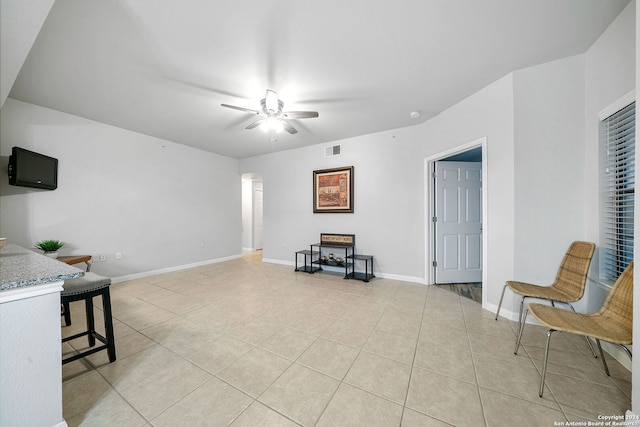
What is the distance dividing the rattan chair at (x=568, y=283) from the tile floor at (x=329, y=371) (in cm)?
37

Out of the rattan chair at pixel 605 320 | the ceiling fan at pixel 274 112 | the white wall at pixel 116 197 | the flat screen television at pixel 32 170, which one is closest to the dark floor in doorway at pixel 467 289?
the rattan chair at pixel 605 320

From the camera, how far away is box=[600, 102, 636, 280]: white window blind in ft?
5.82

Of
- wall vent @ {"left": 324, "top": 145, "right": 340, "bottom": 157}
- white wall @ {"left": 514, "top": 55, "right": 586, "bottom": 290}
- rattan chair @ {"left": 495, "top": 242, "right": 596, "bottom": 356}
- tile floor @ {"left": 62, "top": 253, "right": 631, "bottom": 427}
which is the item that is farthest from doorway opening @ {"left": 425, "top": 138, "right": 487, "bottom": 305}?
wall vent @ {"left": 324, "top": 145, "right": 340, "bottom": 157}

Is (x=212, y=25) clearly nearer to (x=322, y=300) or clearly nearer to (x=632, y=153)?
(x=322, y=300)

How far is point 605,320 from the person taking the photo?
4.93 feet

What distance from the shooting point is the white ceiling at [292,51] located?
166cm

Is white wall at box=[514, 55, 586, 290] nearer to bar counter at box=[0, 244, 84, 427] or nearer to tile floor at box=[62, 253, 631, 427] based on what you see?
tile floor at box=[62, 253, 631, 427]

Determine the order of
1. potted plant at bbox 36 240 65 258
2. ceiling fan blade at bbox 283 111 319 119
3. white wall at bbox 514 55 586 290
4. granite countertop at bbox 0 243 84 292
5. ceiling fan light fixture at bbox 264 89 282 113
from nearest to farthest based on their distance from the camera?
1. granite countertop at bbox 0 243 84 292
2. white wall at bbox 514 55 586 290
3. ceiling fan light fixture at bbox 264 89 282 113
4. ceiling fan blade at bbox 283 111 319 119
5. potted plant at bbox 36 240 65 258

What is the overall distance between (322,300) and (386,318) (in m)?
0.89

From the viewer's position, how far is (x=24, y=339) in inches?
42.7

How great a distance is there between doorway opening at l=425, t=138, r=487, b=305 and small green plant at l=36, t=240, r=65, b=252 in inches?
209

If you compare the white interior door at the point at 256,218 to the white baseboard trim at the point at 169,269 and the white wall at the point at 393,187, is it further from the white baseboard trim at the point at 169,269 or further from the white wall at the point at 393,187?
the white wall at the point at 393,187

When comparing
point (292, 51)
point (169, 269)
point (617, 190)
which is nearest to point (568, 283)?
point (617, 190)

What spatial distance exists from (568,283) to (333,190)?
3.42 meters
